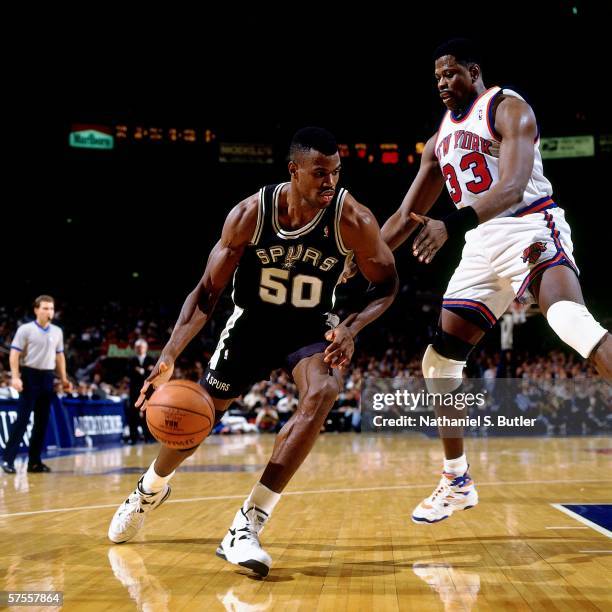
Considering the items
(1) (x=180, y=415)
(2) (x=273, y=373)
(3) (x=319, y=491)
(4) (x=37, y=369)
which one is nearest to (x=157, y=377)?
(1) (x=180, y=415)

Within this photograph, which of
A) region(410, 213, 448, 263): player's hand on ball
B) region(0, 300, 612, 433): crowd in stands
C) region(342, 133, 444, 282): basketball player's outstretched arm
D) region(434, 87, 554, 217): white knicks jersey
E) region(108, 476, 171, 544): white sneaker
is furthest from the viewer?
region(0, 300, 612, 433): crowd in stands

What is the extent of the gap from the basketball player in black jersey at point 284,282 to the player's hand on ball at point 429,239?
0.58 meters

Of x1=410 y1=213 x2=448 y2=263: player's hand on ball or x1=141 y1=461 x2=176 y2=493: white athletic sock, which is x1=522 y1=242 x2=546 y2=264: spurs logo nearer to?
x1=410 y1=213 x2=448 y2=263: player's hand on ball

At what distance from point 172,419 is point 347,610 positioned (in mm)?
1203

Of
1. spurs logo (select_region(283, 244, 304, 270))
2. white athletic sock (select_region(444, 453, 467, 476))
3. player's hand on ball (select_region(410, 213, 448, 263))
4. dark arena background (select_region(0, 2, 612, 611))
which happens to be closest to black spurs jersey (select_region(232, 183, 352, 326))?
spurs logo (select_region(283, 244, 304, 270))

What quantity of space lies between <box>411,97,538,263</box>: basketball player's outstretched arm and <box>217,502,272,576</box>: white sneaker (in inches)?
50.2

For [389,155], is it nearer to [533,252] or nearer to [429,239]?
[533,252]

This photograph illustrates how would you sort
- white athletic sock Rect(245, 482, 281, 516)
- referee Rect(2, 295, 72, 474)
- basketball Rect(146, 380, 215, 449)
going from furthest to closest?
referee Rect(2, 295, 72, 474), basketball Rect(146, 380, 215, 449), white athletic sock Rect(245, 482, 281, 516)

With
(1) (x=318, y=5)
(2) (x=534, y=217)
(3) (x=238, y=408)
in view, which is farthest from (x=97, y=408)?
(1) (x=318, y=5)

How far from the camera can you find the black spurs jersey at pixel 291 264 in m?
3.48

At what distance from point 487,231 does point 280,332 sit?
127 cm

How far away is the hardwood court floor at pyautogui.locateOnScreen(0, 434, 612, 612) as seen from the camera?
265 cm

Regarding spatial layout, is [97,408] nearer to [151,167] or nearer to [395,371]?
[395,371]

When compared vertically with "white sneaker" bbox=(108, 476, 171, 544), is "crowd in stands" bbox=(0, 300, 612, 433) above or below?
below
